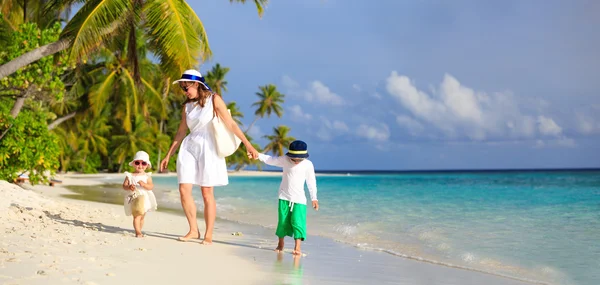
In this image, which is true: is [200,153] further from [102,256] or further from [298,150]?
[102,256]

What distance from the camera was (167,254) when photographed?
15.6 feet

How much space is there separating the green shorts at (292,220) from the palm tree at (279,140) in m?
54.9

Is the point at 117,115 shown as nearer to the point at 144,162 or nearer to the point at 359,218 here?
the point at 359,218

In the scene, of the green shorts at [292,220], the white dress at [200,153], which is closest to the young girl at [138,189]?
Result: the white dress at [200,153]

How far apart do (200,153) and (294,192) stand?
96cm

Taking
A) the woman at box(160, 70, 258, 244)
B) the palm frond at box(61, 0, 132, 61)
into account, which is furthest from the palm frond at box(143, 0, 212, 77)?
the woman at box(160, 70, 258, 244)

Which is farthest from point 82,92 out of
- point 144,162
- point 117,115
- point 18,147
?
point 144,162

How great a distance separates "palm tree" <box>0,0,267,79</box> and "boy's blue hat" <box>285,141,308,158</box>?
19.6 feet

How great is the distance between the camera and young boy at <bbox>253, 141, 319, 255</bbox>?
5348 millimetres

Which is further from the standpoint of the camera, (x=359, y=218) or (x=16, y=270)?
(x=359, y=218)

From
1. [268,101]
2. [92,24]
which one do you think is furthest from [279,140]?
[92,24]

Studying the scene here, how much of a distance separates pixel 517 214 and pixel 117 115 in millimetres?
20989

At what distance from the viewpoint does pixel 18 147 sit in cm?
1098

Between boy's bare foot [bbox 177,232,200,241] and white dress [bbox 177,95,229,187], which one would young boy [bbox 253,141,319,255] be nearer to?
white dress [bbox 177,95,229,187]
